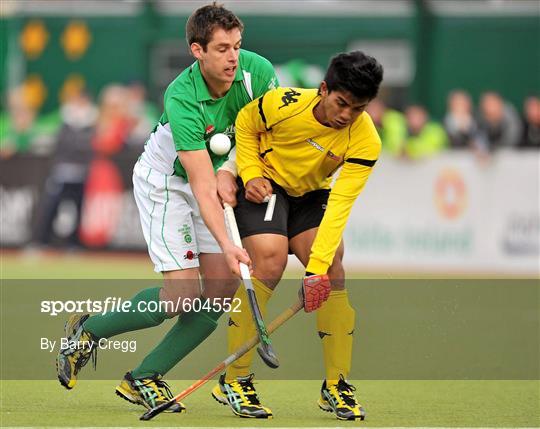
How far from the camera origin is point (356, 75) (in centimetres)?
552

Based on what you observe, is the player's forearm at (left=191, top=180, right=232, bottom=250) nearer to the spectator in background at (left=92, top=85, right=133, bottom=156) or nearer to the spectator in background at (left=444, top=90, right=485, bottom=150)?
Result: the spectator in background at (left=444, top=90, right=485, bottom=150)

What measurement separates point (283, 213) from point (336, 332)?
1.95 feet

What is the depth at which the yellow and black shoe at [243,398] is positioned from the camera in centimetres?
586

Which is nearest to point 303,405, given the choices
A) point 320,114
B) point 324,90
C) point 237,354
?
point 237,354

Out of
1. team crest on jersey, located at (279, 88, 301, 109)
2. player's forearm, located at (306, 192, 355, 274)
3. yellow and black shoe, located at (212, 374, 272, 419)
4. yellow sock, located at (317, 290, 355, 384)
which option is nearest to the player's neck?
team crest on jersey, located at (279, 88, 301, 109)

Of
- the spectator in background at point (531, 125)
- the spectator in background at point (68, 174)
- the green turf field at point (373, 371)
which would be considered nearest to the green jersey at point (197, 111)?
the green turf field at point (373, 371)

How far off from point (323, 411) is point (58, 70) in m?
14.0

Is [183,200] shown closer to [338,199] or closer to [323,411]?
[338,199]

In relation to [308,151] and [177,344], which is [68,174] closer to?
[177,344]

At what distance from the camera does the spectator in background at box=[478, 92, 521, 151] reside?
14.9 meters

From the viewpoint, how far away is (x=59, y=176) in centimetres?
1588

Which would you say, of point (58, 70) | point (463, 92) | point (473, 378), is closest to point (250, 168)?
point (473, 378)

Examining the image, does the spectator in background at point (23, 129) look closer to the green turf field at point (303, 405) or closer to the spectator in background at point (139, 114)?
the spectator in background at point (139, 114)

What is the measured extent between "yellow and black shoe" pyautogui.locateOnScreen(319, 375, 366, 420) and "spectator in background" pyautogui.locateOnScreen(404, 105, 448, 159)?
874cm
